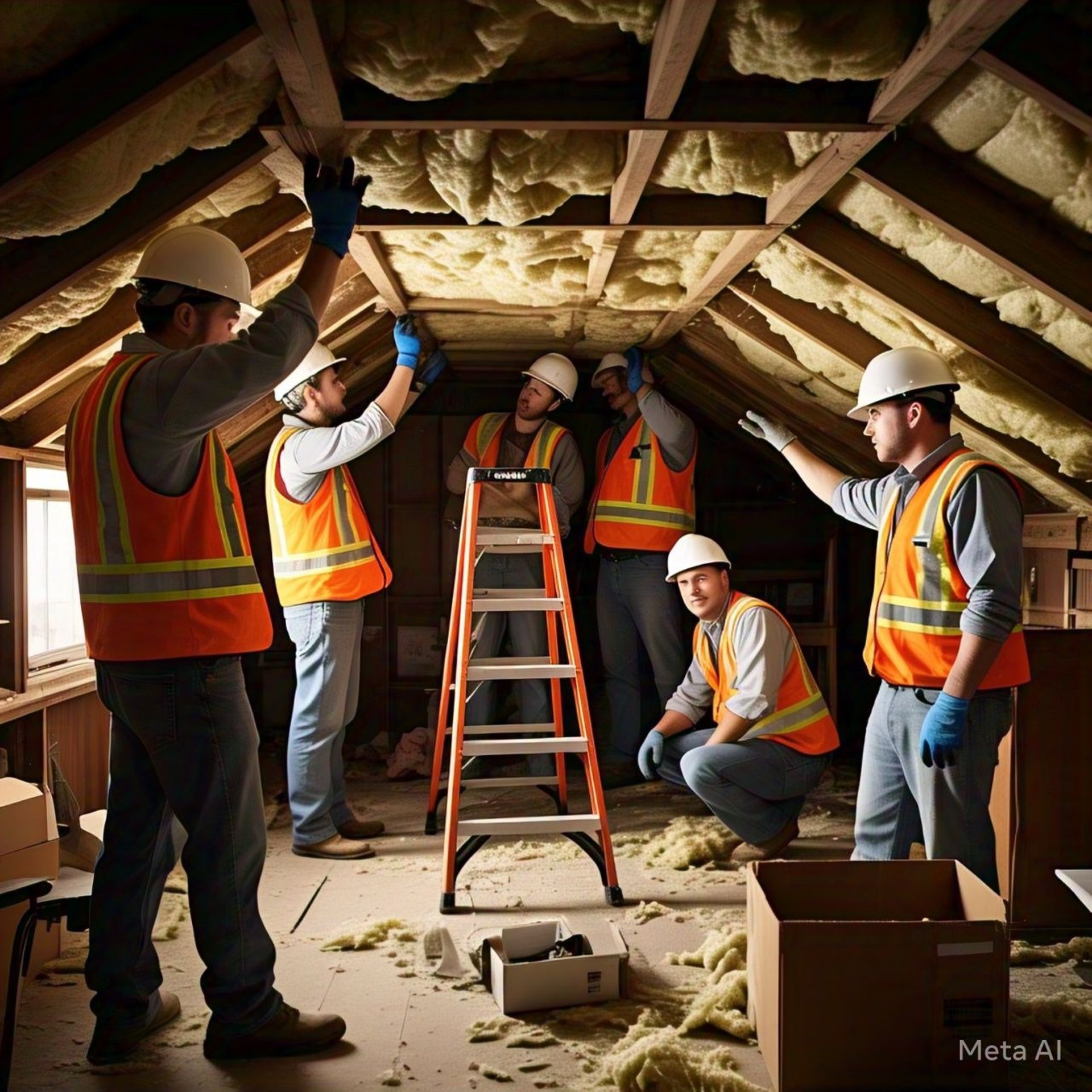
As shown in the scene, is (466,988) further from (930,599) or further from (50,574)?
(50,574)

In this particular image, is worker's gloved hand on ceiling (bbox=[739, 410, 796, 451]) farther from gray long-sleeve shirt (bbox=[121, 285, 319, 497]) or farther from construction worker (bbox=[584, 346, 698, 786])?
gray long-sleeve shirt (bbox=[121, 285, 319, 497])

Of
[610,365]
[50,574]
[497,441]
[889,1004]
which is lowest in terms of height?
[889,1004]

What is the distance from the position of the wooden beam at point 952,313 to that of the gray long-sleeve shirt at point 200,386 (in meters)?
1.53

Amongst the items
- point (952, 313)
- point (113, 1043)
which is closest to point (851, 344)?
point (952, 313)

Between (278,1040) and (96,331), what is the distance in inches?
74.5

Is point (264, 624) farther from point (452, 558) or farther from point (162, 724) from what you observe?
point (452, 558)

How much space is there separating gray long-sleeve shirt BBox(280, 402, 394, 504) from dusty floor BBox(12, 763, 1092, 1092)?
134 centimetres

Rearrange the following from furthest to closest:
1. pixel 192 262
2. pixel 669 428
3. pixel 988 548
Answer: pixel 669 428, pixel 988 548, pixel 192 262

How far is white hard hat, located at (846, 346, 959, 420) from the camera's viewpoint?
8.61 ft

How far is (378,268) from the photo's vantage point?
138 inches

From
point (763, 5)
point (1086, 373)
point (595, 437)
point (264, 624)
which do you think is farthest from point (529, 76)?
point (595, 437)

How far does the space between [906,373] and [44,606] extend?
303cm

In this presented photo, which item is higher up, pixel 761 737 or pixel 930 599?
pixel 930 599

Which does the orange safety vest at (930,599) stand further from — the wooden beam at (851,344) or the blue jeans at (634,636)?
the blue jeans at (634,636)
